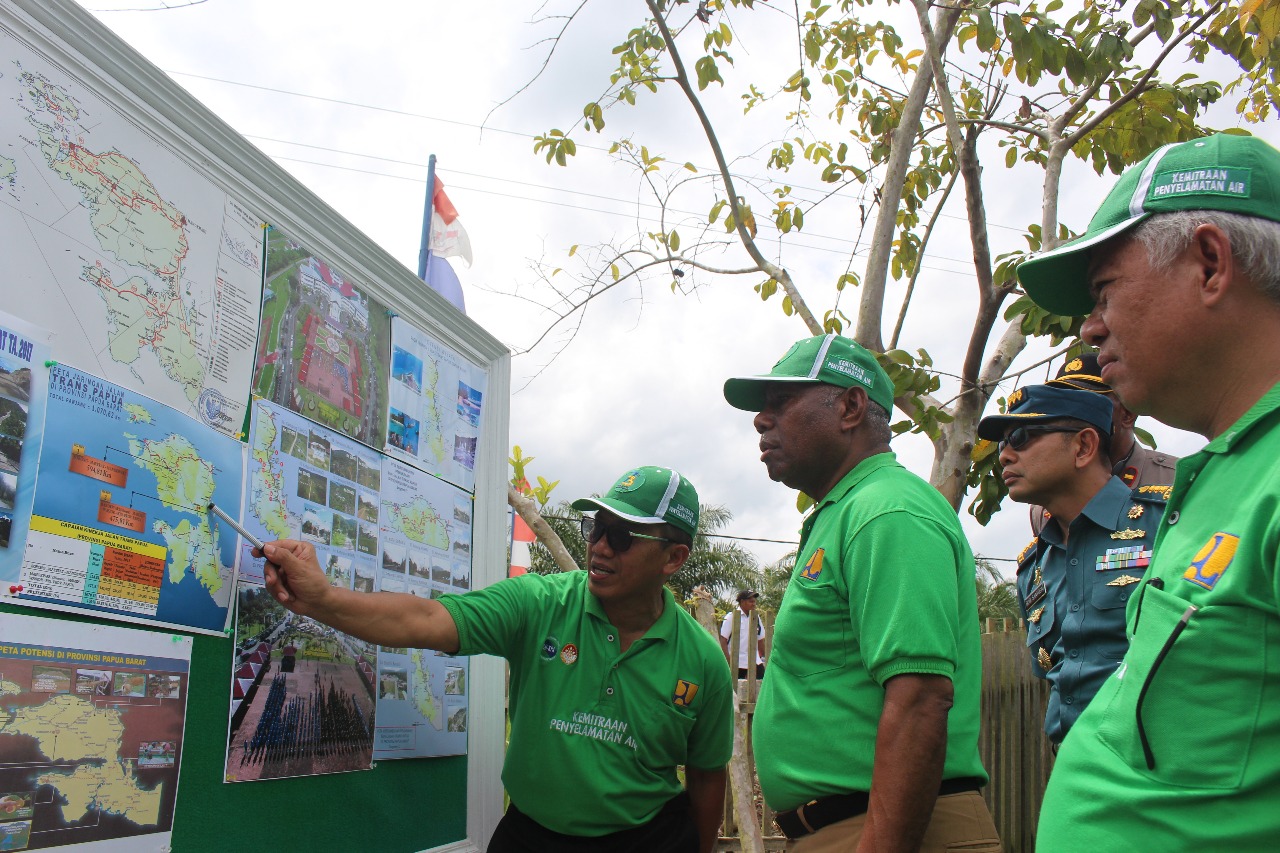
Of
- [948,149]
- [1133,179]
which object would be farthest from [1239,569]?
[948,149]

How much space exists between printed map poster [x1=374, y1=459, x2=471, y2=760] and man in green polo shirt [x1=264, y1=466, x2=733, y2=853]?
0.96 ft

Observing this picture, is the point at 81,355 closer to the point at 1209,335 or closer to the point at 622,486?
the point at 622,486

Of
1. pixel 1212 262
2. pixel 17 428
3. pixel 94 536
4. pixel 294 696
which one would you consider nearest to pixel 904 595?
pixel 1212 262

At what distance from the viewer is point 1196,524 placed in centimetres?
126

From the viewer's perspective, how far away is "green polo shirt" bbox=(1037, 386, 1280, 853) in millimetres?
1098

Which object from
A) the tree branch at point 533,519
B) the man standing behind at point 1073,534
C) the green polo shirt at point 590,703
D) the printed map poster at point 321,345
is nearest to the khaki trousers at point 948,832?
the man standing behind at point 1073,534

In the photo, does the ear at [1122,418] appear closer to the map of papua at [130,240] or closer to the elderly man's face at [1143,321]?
the elderly man's face at [1143,321]

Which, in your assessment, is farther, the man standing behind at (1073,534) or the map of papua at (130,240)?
the man standing behind at (1073,534)

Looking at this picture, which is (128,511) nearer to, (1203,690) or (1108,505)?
(1203,690)

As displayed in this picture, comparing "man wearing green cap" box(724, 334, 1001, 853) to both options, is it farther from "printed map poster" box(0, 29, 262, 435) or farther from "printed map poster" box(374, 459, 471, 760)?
"printed map poster" box(0, 29, 262, 435)

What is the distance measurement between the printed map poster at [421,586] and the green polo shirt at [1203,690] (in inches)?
85.0

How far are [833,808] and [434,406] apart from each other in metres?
1.95

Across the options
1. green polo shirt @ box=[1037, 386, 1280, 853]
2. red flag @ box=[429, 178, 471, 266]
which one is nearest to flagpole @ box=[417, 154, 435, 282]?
red flag @ box=[429, 178, 471, 266]

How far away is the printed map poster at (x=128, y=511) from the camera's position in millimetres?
1936
